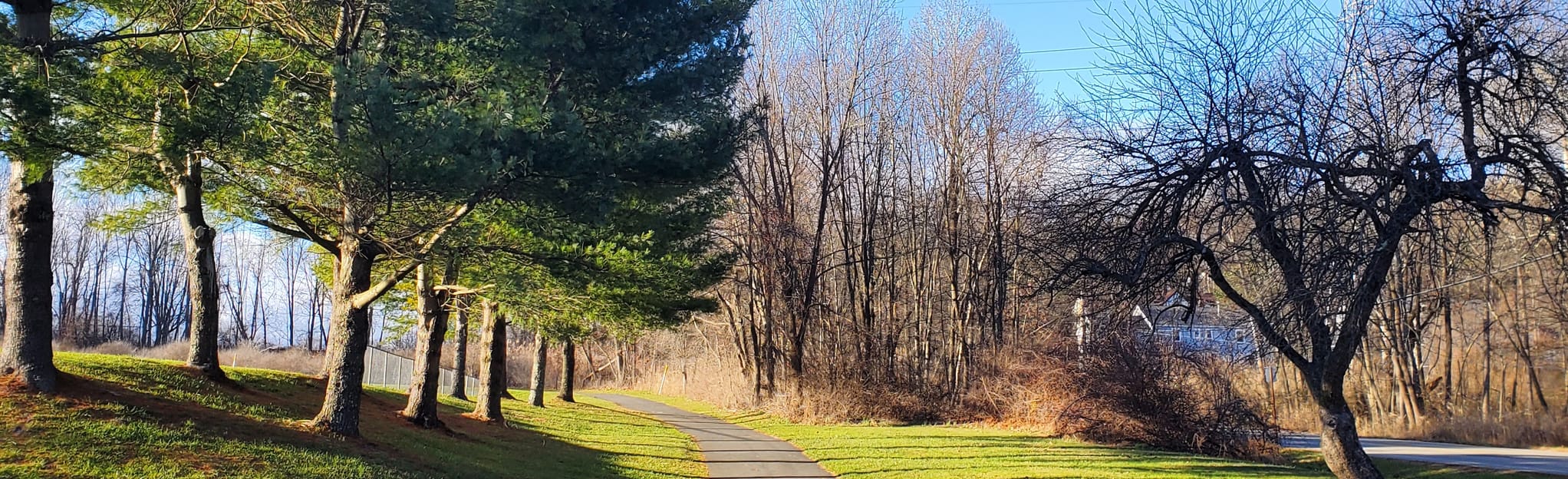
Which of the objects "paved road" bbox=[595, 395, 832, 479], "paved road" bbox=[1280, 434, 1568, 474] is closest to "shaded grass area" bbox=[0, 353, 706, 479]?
"paved road" bbox=[595, 395, 832, 479]

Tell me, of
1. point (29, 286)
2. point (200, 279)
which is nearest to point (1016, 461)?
point (200, 279)

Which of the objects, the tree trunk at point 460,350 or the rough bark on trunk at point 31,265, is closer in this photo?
the rough bark on trunk at point 31,265

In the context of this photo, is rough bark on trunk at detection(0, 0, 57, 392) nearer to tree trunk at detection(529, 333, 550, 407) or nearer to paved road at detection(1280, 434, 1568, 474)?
tree trunk at detection(529, 333, 550, 407)

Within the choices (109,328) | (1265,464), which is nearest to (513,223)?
(1265,464)

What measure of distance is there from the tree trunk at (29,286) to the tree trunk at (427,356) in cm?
566

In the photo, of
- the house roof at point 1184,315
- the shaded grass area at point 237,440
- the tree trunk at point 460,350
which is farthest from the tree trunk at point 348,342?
the house roof at point 1184,315

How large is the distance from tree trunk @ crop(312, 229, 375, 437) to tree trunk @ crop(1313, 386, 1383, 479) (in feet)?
37.1

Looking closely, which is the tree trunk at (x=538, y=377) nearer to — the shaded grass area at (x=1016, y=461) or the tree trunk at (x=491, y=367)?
the tree trunk at (x=491, y=367)

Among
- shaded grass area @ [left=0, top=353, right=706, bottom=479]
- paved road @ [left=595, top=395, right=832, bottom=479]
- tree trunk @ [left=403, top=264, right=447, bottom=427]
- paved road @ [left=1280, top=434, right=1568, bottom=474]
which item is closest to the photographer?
shaded grass area @ [left=0, top=353, right=706, bottom=479]

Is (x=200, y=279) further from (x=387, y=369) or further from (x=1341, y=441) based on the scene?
(x=387, y=369)

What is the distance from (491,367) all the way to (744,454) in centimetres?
648

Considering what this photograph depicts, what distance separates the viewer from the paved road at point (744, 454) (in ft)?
47.5

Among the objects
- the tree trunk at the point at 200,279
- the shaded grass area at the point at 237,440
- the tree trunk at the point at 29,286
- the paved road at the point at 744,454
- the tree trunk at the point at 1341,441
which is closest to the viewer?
the shaded grass area at the point at 237,440

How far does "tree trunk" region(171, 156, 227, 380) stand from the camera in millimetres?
13992
